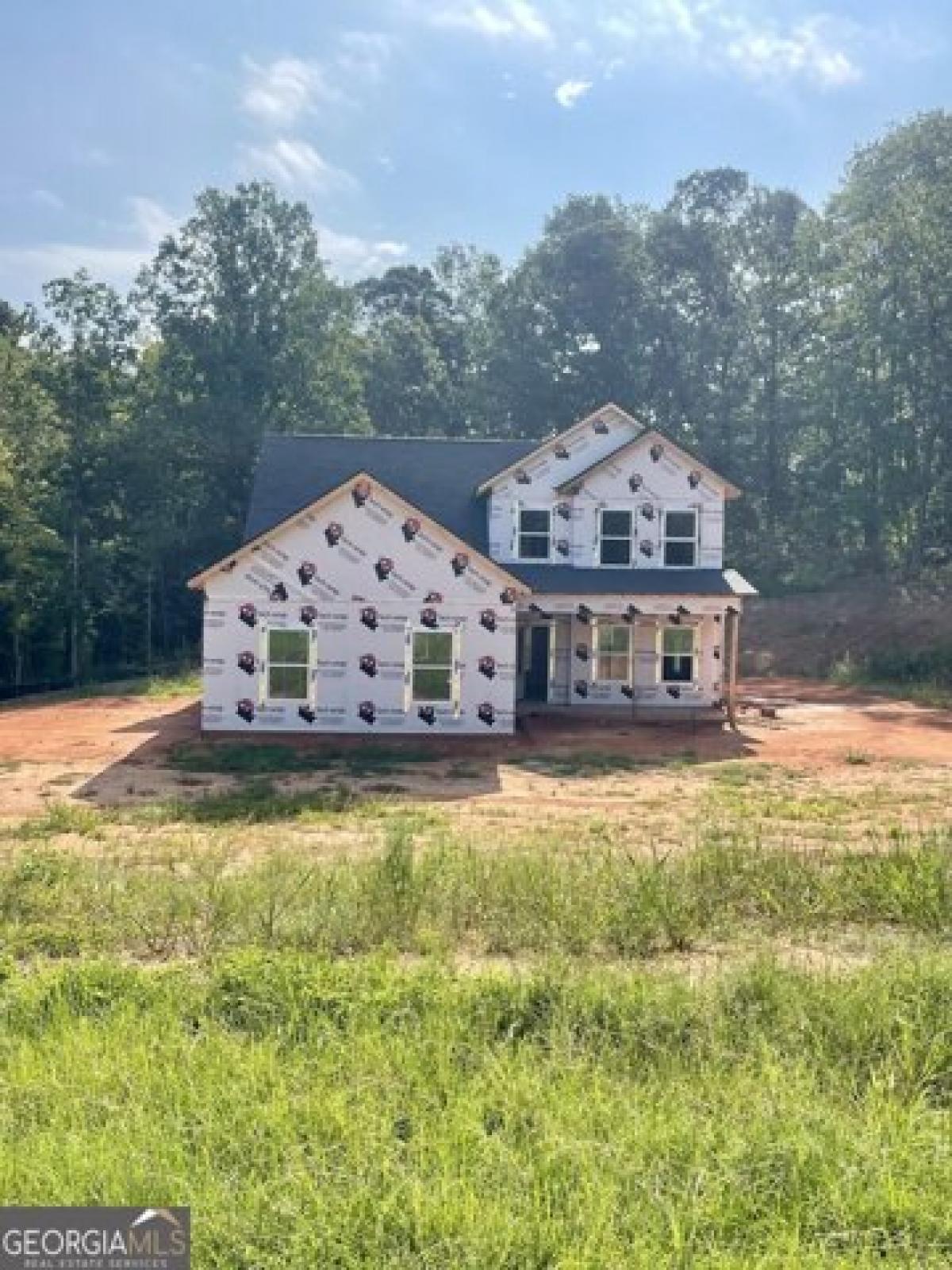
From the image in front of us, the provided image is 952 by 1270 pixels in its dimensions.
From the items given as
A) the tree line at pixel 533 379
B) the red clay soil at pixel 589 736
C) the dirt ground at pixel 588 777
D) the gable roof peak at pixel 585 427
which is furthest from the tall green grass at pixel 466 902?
the tree line at pixel 533 379

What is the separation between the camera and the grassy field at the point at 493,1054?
420cm

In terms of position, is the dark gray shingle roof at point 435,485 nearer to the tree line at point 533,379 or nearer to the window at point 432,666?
the window at point 432,666

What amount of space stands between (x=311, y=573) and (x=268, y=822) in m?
9.02

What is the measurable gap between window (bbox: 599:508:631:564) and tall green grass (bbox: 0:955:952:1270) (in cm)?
1918

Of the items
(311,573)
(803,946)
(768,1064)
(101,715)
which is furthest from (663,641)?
Answer: (768,1064)

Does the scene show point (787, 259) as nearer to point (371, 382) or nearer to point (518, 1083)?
point (371, 382)

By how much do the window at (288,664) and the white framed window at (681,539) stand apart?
383 inches

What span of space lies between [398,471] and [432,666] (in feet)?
23.7

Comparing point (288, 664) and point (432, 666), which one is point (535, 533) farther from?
point (288, 664)

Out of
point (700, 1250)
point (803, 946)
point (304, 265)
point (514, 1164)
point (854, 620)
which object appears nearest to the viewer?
point (700, 1250)

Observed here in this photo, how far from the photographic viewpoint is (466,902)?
8242 mm

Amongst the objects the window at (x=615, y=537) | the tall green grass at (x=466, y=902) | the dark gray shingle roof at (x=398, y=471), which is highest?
the dark gray shingle roof at (x=398, y=471)

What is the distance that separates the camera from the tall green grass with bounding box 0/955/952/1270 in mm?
4113

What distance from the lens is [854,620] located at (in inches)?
1454
